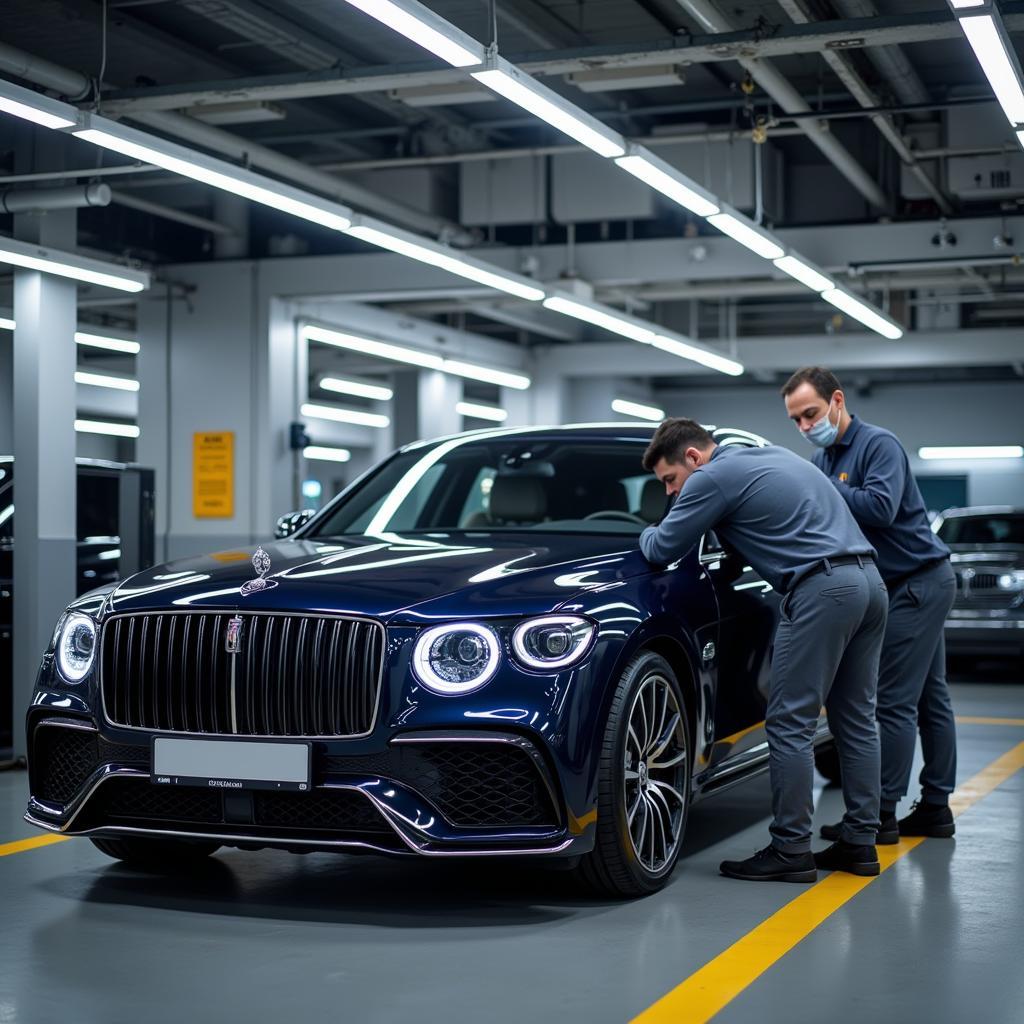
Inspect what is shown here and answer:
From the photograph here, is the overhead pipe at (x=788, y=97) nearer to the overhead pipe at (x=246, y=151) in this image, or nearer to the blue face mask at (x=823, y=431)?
the blue face mask at (x=823, y=431)

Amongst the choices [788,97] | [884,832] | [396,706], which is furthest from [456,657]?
[788,97]

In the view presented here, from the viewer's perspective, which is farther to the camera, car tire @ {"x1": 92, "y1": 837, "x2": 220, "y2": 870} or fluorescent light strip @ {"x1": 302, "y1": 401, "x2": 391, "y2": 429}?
fluorescent light strip @ {"x1": 302, "y1": 401, "x2": 391, "y2": 429}

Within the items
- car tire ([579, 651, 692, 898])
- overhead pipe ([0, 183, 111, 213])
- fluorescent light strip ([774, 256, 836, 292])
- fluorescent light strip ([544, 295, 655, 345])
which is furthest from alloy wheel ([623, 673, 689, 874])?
fluorescent light strip ([544, 295, 655, 345])

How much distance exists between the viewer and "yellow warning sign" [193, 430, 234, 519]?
558 inches

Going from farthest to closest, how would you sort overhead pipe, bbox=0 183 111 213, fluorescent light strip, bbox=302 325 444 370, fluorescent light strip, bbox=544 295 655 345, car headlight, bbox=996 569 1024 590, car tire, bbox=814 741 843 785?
1. fluorescent light strip, bbox=302 325 444 370
2. fluorescent light strip, bbox=544 295 655 345
3. car headlight, bbox=996 569 1024 590
4. overhead pipe, bbox=0 183 111 213
5. car tire, bbox=814 741 843 785

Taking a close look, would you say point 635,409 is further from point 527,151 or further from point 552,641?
point 552,641

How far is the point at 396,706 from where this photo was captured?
4.33 metres

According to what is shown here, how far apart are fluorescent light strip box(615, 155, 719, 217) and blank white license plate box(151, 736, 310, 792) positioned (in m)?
4.84

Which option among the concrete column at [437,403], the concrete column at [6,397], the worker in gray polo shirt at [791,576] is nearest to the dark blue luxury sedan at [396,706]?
the worker in gray polo shirt at [791,576]

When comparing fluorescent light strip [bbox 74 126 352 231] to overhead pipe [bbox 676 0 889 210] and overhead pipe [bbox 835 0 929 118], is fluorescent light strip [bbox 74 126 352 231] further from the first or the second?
overhead pipe [bbox 835 0 929 118]

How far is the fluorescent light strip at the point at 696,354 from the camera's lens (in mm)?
16875

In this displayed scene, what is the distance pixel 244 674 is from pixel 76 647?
0.70 metres

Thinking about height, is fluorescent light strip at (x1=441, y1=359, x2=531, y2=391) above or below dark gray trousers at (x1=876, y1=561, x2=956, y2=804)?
above

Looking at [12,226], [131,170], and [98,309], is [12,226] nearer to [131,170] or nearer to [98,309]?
[131,170]
